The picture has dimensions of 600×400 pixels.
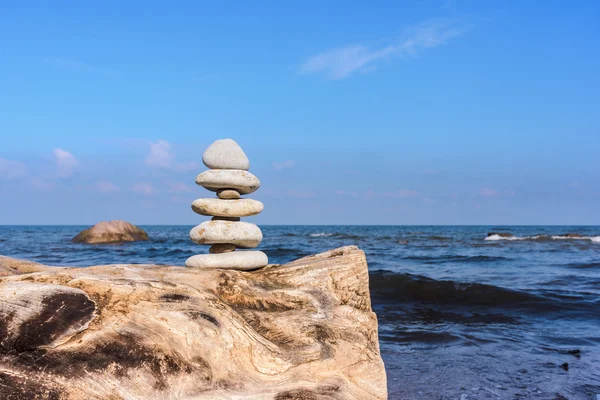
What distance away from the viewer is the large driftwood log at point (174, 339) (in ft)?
11.0

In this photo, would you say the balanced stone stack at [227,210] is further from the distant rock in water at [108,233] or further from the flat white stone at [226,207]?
the distant rock in water at [108,233]

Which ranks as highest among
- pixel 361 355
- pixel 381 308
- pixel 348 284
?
pixel 348 284

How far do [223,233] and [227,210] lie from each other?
11.4 inches

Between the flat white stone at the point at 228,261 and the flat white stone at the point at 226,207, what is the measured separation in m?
0.50

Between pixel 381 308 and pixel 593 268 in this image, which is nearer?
pixel 381 308

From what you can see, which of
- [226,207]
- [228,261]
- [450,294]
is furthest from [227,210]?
[450,294]

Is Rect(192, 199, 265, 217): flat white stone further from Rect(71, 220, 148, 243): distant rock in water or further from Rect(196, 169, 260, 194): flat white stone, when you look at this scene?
Rect(71, 220, 148, 243): distant rock in water

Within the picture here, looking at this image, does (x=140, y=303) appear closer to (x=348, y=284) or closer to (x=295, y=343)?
(x=295, y=343)

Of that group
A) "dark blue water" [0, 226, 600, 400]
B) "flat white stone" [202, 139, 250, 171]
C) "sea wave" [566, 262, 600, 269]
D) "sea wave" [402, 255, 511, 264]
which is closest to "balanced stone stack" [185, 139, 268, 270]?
"flat white stone" [202, 139, 250, 171]

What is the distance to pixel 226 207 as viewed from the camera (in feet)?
19.2

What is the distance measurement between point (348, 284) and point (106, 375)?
3.01 m

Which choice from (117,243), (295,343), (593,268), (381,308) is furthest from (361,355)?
(117,243)

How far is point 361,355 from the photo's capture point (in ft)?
15.3

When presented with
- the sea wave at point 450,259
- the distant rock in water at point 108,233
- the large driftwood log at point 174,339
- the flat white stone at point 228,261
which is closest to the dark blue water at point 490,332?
the large driftwood log at point 174,339
